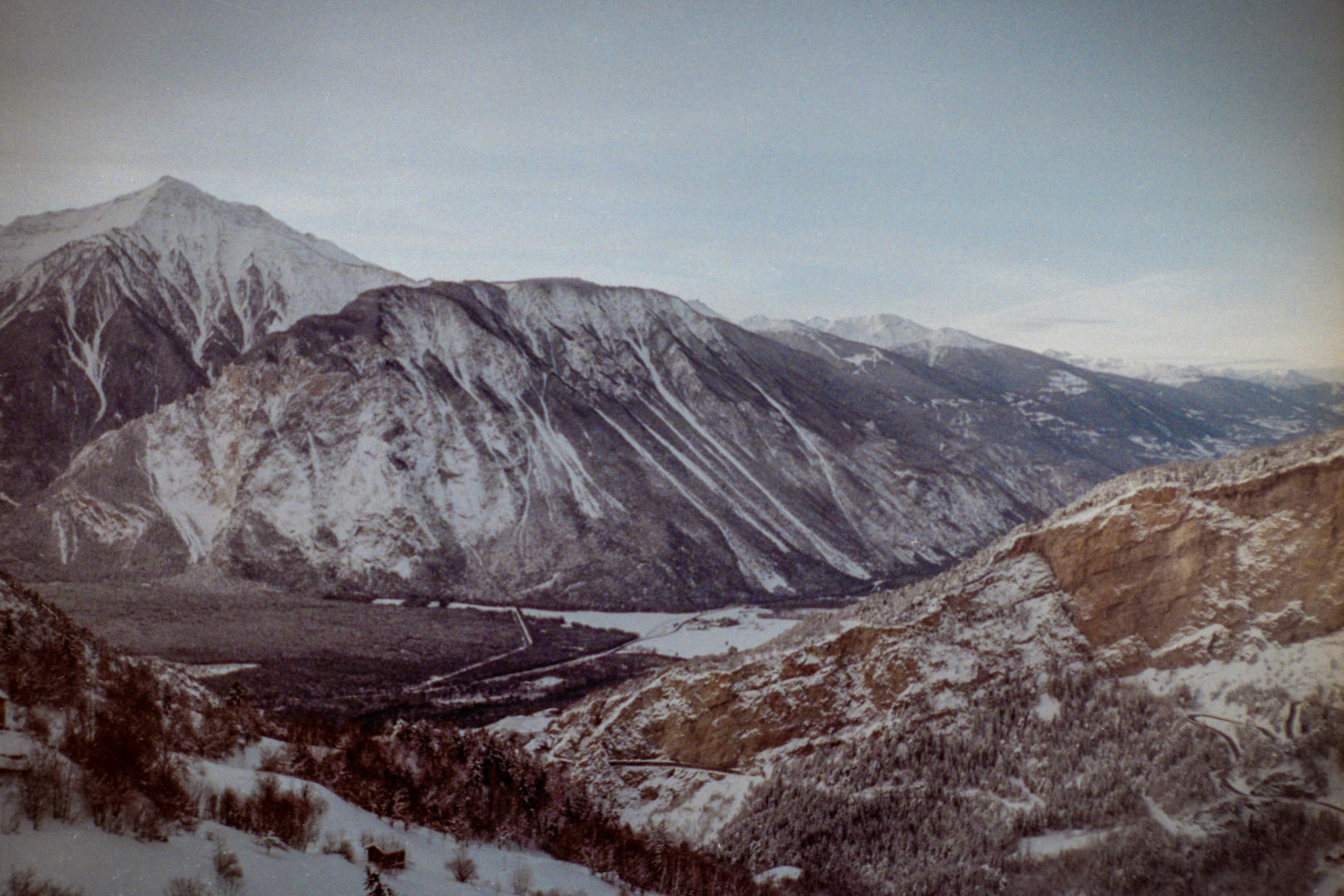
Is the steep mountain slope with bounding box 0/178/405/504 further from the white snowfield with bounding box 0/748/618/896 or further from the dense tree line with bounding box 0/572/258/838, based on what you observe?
the white snowfield with bounding box 0/748/618/896

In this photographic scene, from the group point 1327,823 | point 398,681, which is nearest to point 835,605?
point 398,681

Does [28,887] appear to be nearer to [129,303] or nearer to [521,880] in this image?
[521,880]

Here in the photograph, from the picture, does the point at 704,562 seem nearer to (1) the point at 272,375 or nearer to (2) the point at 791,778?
(1) the point at 272,375

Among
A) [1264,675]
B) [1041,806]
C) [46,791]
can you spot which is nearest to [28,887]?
[46,791]

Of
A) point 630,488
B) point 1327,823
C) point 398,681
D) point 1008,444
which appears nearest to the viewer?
point 1327,823

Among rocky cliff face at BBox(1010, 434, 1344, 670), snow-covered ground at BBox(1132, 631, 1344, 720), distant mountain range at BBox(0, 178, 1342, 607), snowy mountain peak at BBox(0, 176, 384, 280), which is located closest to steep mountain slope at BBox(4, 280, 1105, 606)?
distant mountain range at BBox(0, 178, 1342, 607)
